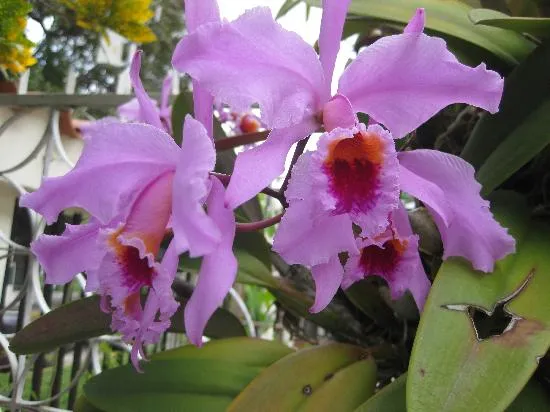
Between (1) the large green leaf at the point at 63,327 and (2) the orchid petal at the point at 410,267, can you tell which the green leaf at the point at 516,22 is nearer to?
(2) the orchid petal at the point at 410,267

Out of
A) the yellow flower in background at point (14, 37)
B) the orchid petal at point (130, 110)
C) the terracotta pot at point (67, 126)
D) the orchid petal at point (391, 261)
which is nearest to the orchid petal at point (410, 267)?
the orchid petal at point (391, 261)

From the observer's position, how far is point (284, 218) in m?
0.40

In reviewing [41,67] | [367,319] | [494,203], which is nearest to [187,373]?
[367,319]

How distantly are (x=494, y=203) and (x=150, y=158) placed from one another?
384mm

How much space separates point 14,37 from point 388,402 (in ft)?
2.83

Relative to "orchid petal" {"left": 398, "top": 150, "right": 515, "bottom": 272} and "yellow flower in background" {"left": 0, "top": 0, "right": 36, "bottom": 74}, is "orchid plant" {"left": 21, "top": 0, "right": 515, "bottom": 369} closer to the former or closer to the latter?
"orchid petal" {"left": 398, "top": 150, "right": 515, "bottom": 272}

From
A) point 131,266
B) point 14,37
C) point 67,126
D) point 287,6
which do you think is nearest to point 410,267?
point 131,266

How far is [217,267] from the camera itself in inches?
15.0

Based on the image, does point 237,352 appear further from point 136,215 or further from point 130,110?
point 130,110

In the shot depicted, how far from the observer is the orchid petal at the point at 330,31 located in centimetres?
42

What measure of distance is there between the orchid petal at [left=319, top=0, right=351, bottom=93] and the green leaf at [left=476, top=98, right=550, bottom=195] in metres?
0.23

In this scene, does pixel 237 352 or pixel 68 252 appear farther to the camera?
pixel 237 352

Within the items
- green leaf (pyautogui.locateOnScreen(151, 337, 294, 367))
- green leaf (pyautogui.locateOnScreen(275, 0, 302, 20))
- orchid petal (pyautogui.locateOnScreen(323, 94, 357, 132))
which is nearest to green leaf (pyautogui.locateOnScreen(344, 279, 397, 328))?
green leaf (pyautogui.locateOnScreen(151, 337, 294, 367))

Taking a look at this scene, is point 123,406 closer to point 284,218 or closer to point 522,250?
point 284,218
